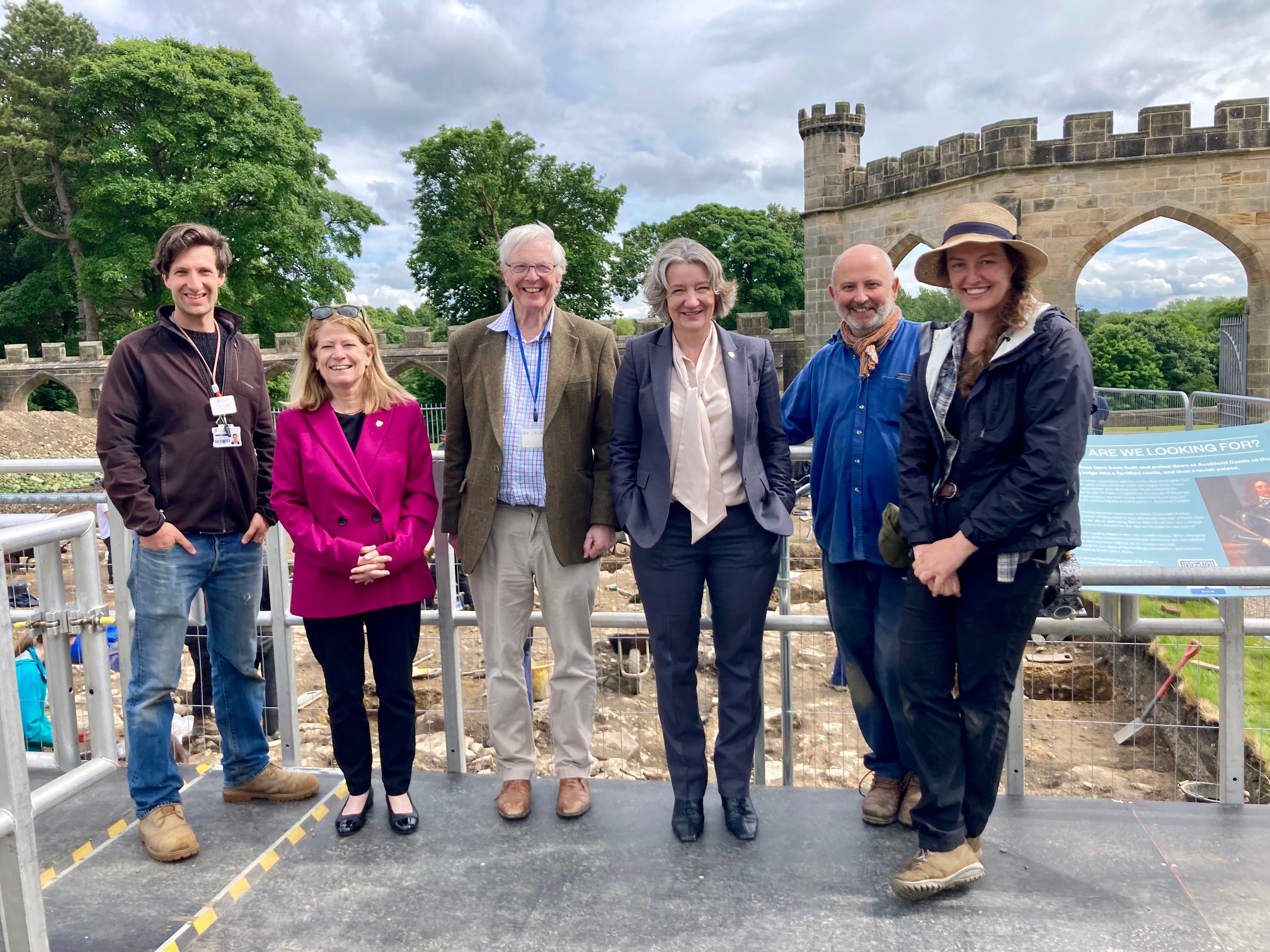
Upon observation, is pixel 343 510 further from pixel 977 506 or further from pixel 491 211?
pixel 491 211

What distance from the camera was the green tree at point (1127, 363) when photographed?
35781 mm

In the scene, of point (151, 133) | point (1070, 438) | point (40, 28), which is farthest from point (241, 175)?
point (1070, 438)

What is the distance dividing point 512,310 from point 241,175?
22.5 m

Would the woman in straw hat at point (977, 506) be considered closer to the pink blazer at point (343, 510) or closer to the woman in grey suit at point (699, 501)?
the woman in grey suit at point (699, 501)

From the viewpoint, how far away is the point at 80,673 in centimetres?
589

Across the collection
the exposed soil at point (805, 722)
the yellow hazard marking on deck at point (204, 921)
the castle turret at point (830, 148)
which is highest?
the castle turret at point (830, 148)

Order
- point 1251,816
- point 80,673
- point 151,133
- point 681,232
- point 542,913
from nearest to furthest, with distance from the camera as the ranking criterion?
point 542,913 < point 1251,816 < point 80,673 < point 151,133 < point 681,232

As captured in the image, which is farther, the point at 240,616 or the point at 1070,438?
the point at 240,616

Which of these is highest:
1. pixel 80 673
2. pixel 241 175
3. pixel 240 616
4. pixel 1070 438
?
pixel 241 175

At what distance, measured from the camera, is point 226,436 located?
9.14ft

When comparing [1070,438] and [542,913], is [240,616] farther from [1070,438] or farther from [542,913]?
[1070,438]

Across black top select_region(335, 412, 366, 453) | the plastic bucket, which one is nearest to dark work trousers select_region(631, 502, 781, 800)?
black top select_region(335, 412, 366, 453)

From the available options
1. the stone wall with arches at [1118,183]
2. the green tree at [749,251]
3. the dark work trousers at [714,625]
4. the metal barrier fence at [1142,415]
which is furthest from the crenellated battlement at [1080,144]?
the green tree at [749,251]

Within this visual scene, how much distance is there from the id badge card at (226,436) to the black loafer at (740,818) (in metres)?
1.82
